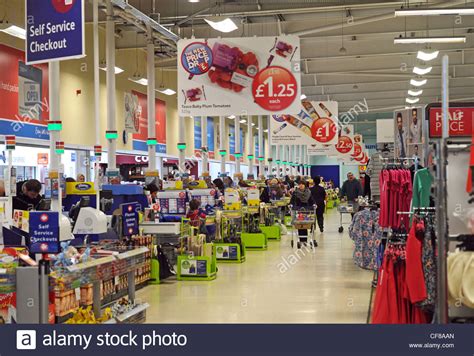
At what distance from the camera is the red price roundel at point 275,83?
1146cm

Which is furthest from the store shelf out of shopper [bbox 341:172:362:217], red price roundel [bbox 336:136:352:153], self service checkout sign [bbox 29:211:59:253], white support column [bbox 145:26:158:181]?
red price roundel [bbox 336:136:352:153]

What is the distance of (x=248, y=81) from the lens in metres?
11.5

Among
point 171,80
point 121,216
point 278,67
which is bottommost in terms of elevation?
point 121,216

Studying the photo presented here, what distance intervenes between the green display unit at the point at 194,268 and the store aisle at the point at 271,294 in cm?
22

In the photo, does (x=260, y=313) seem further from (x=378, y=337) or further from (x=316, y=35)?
(x=316, y=35)

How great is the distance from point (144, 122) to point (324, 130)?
22.3 ft

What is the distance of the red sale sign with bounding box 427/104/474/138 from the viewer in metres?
6.16

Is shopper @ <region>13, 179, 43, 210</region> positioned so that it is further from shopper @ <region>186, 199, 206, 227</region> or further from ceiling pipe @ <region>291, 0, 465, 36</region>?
ceiling pipe @ <region>291, 0, 465, 36</region>

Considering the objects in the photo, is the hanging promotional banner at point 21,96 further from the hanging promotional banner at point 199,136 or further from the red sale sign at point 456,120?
the hanging promotional banner at point 199,136

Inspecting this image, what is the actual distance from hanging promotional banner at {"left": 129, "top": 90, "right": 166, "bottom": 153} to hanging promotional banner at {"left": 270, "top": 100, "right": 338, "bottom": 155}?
479 cm

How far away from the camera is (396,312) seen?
557 cm

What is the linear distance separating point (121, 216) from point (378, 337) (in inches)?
166

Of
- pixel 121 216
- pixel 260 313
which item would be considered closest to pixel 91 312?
pixel 121 216

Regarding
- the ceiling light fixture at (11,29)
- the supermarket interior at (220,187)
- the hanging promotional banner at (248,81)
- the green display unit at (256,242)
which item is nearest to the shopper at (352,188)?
the supermarket interior at (220,187)
